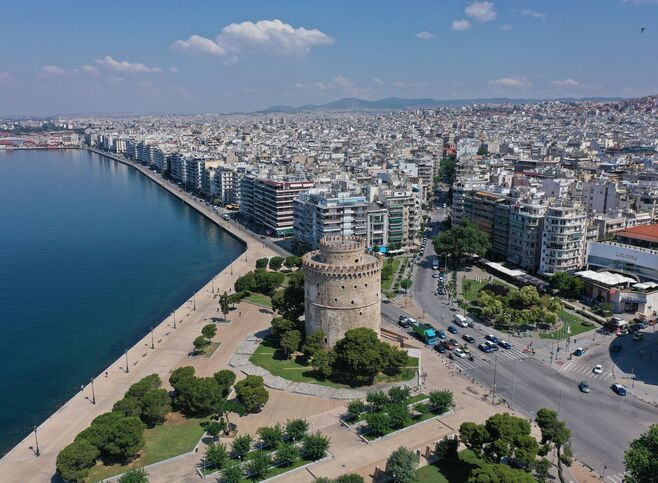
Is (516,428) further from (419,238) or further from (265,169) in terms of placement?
(265,169)

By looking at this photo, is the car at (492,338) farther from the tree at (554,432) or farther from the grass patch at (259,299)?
the grass patch at (259,299)

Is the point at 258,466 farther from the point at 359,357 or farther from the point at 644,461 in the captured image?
the point at 644,461

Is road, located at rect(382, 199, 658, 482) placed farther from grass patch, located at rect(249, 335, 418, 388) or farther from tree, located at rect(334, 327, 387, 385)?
tree, located at rect(334, 327, 387, 385)

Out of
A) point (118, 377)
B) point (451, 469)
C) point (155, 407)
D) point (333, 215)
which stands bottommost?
point (118, 377)

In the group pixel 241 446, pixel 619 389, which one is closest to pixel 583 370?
pixel 619 389

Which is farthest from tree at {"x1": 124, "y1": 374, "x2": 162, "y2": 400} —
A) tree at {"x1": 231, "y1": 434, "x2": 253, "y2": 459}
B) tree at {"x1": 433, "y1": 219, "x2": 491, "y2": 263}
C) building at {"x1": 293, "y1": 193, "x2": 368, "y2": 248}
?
tree at {"x1": 433, "y1": 219, "x2": 491, "y2": 263}

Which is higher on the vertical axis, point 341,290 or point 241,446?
point 341,290

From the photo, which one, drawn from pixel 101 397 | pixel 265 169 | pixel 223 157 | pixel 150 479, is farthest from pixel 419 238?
pixel 223 157
